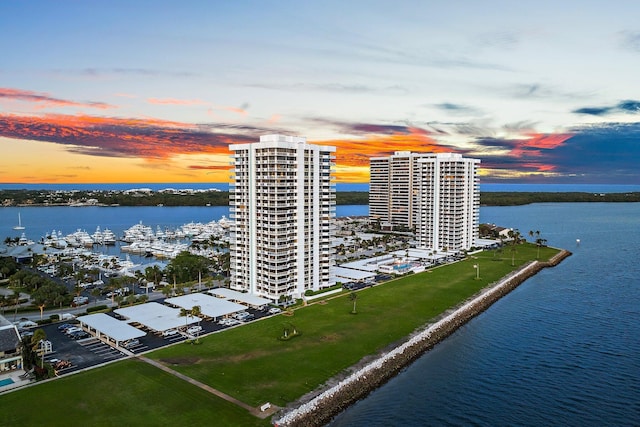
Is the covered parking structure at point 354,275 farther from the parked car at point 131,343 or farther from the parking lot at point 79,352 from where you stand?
the parking lot at point 79,352

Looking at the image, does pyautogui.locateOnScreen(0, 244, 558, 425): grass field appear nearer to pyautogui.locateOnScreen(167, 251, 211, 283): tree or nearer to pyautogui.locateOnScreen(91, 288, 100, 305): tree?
pyautogui.locateOnScreen(91, 288, 100, 305): tree

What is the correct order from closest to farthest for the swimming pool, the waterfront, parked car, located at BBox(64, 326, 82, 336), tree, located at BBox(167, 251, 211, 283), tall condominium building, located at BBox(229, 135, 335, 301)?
the waterfront → the swimming pool → parked car, located at BBox(64, 326, 82, 336) → tall condominium building, located at BBox(229, 135, 335, 301) → tree, located at BBox(167, 251, 211, 283)

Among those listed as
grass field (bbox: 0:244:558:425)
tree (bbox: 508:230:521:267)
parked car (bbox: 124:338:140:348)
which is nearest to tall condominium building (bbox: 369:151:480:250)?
tree (bbox: 508:230:521:267)

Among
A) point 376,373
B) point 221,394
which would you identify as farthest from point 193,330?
point 376,373

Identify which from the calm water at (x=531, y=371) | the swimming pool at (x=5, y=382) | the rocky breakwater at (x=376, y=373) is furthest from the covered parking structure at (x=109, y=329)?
the calm water at (x=531, y=371)

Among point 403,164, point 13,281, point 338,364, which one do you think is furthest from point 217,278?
point 403,164

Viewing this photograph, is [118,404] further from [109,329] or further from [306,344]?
[306,344]

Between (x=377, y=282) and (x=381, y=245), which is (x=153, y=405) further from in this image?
(x=381, y=245)
